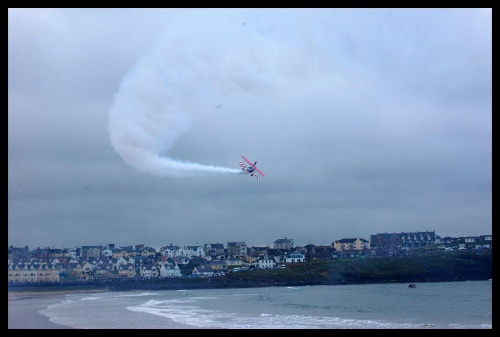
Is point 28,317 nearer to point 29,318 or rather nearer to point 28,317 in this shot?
point 28,317

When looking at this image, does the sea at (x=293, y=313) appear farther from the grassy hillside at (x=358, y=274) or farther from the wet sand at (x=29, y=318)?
the grassy hillside at (x=358, y=274)

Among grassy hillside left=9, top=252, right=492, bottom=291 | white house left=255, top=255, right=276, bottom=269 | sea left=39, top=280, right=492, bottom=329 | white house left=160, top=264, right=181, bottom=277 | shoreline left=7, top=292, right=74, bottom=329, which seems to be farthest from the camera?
white house left=255, top=255, right=276, bottom=269

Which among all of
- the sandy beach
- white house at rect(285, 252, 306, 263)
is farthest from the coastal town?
the sandy beach

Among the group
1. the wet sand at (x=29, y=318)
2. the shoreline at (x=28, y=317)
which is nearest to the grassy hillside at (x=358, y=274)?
the shoreline at (x=28, y=317)

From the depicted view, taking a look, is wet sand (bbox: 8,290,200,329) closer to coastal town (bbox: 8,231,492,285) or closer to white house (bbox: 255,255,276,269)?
coastal town (bbox: 8,231,492,285)

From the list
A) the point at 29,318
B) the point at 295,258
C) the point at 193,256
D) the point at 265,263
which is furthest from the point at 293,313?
the point at 193,256
